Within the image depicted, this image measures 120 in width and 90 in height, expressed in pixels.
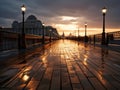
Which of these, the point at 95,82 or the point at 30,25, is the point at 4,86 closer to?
the point at 95,82

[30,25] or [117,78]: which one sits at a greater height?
[30,25]

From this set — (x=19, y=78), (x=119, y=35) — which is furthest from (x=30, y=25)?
(x=19, y=78)

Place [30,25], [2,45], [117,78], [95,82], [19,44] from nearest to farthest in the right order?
[95,82], [117,78], [2,45], [19,44], [30,25]

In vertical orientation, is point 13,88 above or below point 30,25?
below

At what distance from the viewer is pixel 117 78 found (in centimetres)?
710

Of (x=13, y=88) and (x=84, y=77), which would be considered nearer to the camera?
(x=13, y=88)

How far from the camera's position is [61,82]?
6539mm

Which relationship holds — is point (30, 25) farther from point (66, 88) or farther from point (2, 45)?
point (66, 88)

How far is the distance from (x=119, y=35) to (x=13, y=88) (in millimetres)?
30549

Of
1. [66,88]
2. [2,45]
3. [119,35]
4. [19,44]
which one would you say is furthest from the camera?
[119,35]

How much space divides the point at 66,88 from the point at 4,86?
1808 millimetres

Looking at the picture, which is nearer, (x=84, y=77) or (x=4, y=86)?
(x=4, y=86)

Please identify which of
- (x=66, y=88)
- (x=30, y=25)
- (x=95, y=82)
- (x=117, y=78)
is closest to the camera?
(x=66, y=88)

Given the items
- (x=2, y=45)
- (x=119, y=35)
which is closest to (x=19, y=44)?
(x=2, y=45)
